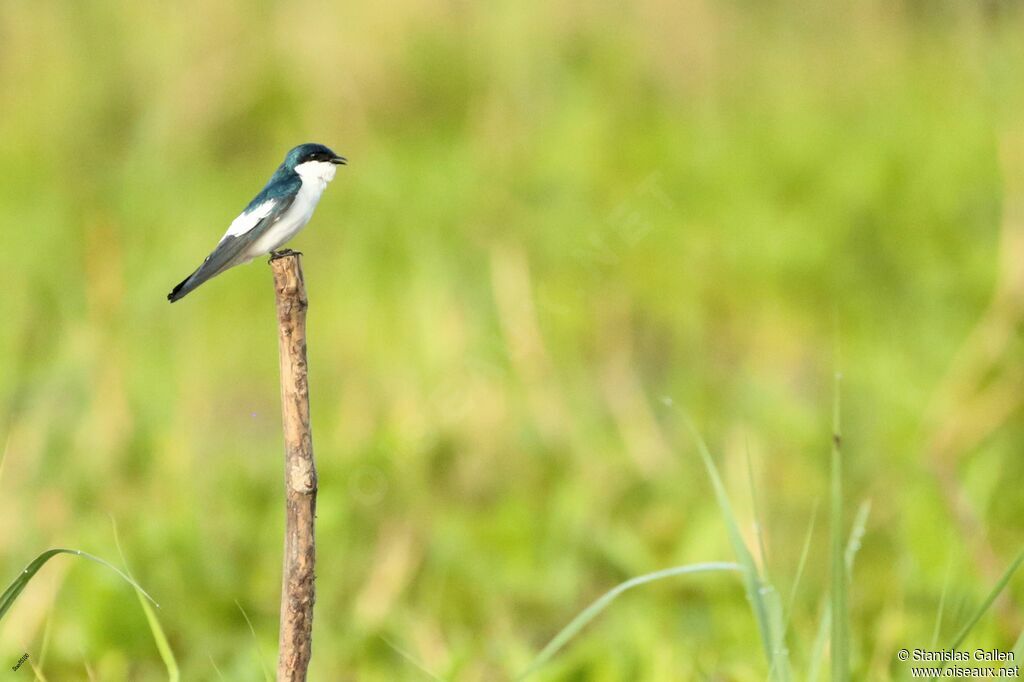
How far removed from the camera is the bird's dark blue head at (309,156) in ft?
5.02

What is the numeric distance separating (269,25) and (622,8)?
144cm

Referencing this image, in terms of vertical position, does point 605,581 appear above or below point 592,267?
below

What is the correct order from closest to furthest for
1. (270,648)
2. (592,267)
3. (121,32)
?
(270,648) < (592,267) < (121,32)

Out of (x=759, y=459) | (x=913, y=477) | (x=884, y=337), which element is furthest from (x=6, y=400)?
(x=884, y=337)

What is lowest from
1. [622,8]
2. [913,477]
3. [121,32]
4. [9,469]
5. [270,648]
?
[913,477]

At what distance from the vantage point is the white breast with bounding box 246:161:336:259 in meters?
1.49

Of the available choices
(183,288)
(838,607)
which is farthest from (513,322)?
(183,288)

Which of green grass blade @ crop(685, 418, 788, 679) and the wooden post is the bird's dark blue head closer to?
the wooden post

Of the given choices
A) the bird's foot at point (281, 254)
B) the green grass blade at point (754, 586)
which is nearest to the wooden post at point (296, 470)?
the bird's foot at point (281, 254)

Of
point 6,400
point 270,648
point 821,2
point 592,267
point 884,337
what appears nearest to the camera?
point 270,648

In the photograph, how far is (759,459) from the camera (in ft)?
10.7

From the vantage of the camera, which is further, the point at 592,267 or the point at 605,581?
the point at 592,267

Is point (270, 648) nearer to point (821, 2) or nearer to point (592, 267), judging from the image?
point (592, 267)

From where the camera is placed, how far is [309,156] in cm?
154
